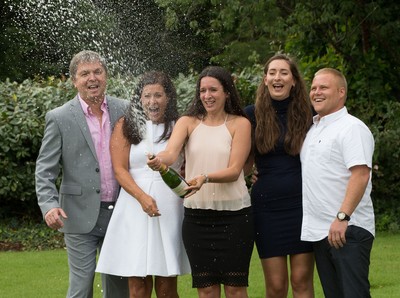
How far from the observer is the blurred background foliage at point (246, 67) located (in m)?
12.3

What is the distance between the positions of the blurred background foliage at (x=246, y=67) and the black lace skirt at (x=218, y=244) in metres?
2.91

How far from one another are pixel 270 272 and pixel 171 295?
70cm

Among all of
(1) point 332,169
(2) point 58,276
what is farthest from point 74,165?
(2) point 58,276

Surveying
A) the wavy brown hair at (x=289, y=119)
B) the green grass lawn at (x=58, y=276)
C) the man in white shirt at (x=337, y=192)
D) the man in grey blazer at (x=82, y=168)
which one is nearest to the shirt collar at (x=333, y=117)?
the man in white shirt at (x=337, y=192)

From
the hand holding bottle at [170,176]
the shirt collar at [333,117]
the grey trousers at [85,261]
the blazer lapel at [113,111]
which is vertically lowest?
the grey trousers at [85,261]

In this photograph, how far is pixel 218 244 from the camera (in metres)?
6.29

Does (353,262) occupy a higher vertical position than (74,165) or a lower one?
lower

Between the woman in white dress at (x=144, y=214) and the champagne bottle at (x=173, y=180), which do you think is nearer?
the champagne bottle at (x=173, y=180)

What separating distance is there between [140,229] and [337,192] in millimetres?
1396

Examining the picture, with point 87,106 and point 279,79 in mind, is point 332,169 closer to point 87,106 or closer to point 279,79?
point 279,79

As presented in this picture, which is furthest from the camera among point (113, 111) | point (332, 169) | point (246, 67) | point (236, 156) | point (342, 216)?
point (246, 67)

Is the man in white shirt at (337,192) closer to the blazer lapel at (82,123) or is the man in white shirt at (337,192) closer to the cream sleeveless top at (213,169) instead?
the cream sleeveless top at (213,169)

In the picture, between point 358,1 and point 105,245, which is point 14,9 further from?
point 105,245

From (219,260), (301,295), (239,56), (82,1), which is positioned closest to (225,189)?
(219,260)
